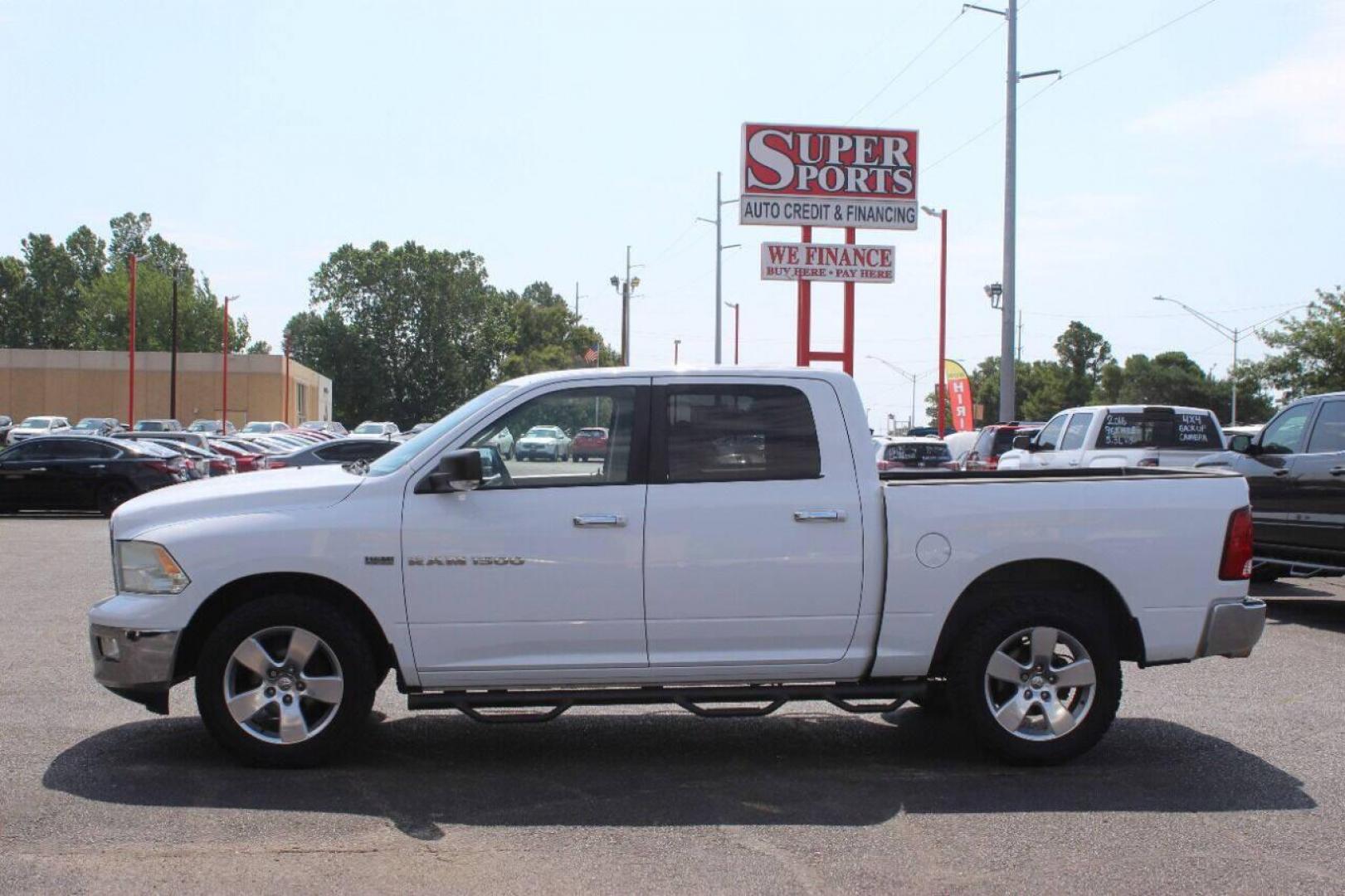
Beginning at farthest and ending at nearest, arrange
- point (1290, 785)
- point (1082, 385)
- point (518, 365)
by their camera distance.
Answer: point (1082, 385)
point (518, 365)
point (1290, 785)

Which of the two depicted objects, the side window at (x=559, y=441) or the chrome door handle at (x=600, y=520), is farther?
the side window at (x=559, y=441)

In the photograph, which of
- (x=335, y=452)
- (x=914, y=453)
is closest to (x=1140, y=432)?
(x=914, y=453)

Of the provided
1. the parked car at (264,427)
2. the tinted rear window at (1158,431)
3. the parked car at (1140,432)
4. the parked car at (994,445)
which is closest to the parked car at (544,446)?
the parked car at (1140,432)

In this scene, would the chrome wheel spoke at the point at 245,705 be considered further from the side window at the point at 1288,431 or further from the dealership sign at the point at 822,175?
the dealership sign at the point at 822,175

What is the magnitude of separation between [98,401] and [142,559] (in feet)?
282

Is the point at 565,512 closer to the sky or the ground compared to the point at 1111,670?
closer to the sky

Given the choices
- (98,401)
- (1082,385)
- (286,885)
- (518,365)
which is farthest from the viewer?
(1082,385)

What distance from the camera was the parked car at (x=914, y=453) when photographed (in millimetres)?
28109

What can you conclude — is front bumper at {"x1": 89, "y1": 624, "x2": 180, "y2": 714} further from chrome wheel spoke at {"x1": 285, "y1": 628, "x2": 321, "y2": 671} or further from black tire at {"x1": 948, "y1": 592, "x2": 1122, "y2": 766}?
black tire at {"x1": 948, "y1": 592, "x2": 1122, "y2": 766}

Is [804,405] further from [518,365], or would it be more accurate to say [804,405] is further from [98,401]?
[518,365]

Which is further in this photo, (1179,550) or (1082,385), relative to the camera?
(1082,385)

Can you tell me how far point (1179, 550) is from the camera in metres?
6.71

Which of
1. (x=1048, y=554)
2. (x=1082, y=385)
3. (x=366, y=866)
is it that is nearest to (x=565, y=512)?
(x=366, y=866)

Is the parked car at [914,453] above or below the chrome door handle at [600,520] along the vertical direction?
above
